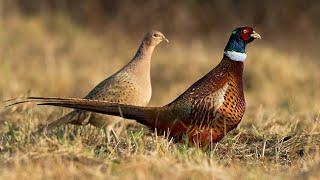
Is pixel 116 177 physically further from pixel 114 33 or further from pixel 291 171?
pixel 114 33

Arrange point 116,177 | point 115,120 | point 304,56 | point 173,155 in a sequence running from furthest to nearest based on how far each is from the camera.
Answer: point 304,56 → point 115,120 → point 173,155 → point 116,177

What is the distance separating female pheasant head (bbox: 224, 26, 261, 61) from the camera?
654cm

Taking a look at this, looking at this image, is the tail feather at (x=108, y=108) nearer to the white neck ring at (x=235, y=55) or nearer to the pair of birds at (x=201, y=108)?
the pair of birds at (x=201, y=108)

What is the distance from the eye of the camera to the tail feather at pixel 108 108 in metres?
6.06

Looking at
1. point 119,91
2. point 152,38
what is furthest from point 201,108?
point 152,38

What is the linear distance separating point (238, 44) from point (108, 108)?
1213mm

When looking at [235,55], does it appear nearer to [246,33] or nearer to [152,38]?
[246,33]

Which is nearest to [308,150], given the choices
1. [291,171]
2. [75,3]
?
[291,171]

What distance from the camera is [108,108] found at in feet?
20.1

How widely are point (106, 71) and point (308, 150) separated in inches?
321

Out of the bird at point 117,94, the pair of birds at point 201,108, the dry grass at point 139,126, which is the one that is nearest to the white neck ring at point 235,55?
the pair of birds at point 201,108

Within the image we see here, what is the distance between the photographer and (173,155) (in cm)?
548

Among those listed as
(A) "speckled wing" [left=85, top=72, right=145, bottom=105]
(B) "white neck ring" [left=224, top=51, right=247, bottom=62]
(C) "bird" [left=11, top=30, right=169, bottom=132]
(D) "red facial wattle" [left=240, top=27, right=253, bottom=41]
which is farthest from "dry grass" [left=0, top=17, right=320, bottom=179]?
(D) "red facial wattle" [left=240, top=27, right=253, bottom=41]

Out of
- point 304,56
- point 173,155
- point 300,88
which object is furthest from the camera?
point 304,56
